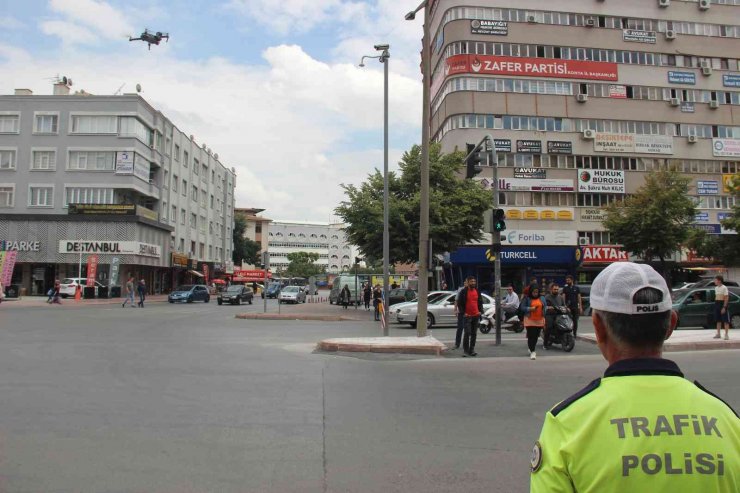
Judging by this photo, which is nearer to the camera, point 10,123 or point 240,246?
point 10,123

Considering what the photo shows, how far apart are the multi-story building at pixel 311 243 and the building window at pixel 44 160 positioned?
95458 millimetres

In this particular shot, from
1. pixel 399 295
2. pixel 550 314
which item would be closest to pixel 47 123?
pixel 399 295

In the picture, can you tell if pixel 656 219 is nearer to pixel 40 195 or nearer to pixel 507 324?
pixel 507 324

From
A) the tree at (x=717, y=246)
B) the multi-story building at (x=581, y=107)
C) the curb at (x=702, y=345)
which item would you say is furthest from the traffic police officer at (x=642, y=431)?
the multi-story building at (x=581, y=107)

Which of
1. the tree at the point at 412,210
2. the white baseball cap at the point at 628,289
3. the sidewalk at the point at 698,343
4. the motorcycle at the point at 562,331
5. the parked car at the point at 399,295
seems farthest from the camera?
the parked car at the point at 399,295

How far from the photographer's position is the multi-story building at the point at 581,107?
4012 cm

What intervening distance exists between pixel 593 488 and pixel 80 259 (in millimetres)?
49173

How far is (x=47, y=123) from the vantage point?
1820 inches

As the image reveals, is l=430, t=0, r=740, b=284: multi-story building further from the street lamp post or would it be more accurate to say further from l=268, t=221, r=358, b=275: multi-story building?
l=268, t=221, r=358, b=275: multi-story building

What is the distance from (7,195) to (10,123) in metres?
5.97

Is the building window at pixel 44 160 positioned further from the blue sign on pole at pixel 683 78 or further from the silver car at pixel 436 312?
the blue sign on pole at pixel 683 78

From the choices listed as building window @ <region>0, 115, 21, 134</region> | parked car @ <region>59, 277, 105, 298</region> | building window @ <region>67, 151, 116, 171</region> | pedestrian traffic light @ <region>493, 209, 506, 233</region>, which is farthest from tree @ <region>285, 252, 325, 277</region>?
pedestrian traffic light @ <region>493, 209, 506, 233</region>

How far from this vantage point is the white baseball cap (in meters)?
1.63

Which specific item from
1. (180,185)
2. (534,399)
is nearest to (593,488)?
(534,399)
